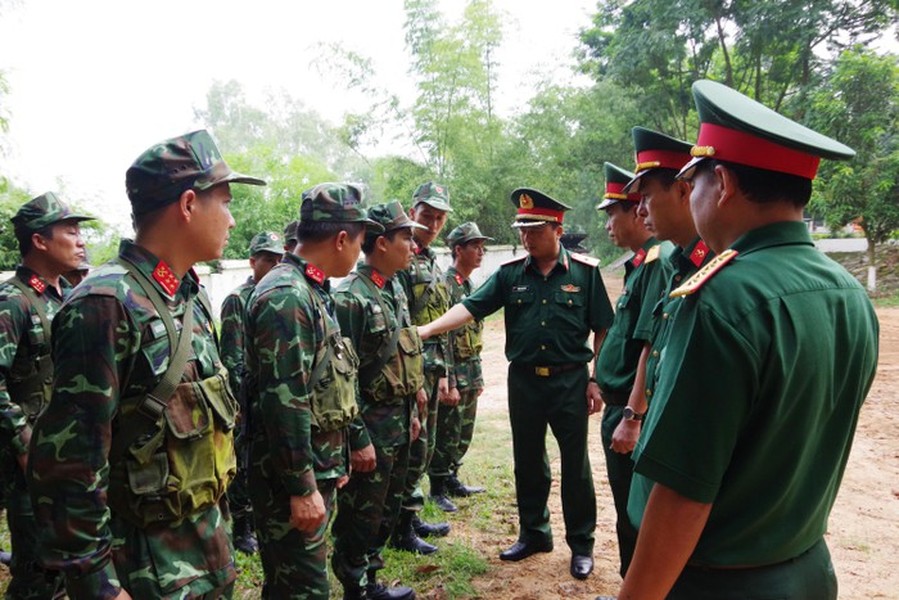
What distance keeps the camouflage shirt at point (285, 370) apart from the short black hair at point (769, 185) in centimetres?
165

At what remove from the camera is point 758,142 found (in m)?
1.43

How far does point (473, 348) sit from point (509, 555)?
2.03 m

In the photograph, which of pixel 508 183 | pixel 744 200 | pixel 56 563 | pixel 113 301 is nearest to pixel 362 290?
pixel 113 301

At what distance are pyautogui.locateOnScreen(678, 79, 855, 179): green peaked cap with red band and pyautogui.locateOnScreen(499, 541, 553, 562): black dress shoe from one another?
325 cm

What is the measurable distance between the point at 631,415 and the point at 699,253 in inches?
33.6

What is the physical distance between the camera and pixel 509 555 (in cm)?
407

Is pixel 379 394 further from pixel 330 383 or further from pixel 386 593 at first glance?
pixel 386 593

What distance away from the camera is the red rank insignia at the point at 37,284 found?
3352mm

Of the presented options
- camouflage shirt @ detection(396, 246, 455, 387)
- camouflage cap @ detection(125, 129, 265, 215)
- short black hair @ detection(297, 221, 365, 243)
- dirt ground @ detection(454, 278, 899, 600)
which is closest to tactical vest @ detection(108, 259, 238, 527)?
camouflage cap @ detection(125, 129, 265, 215)

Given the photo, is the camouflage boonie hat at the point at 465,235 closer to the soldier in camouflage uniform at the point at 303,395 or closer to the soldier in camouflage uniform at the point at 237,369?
the soldier in camouflage uniform at the point at 237,369

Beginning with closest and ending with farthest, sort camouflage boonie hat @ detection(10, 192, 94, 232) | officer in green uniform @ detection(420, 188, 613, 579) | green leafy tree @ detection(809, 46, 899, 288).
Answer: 1. camouflage boonie hat @ detection(10, 192, 94, 232)
2. officer in green uniform @ detection(420, 188, 613, 579)
3. green leafy tree @ detection(809, 46, 899, 288)

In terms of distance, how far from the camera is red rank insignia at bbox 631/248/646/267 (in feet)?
11.5

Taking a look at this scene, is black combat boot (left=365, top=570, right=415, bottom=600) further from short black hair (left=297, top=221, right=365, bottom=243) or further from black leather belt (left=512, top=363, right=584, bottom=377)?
short black hair (left=297, top=221, right=365, bottom=243)

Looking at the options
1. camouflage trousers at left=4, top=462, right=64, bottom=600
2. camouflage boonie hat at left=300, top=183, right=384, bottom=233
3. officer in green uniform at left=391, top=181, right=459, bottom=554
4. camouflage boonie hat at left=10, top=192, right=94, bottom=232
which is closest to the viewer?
camouflage boonie hat at left=300, top=183, right=384, bottom=233
